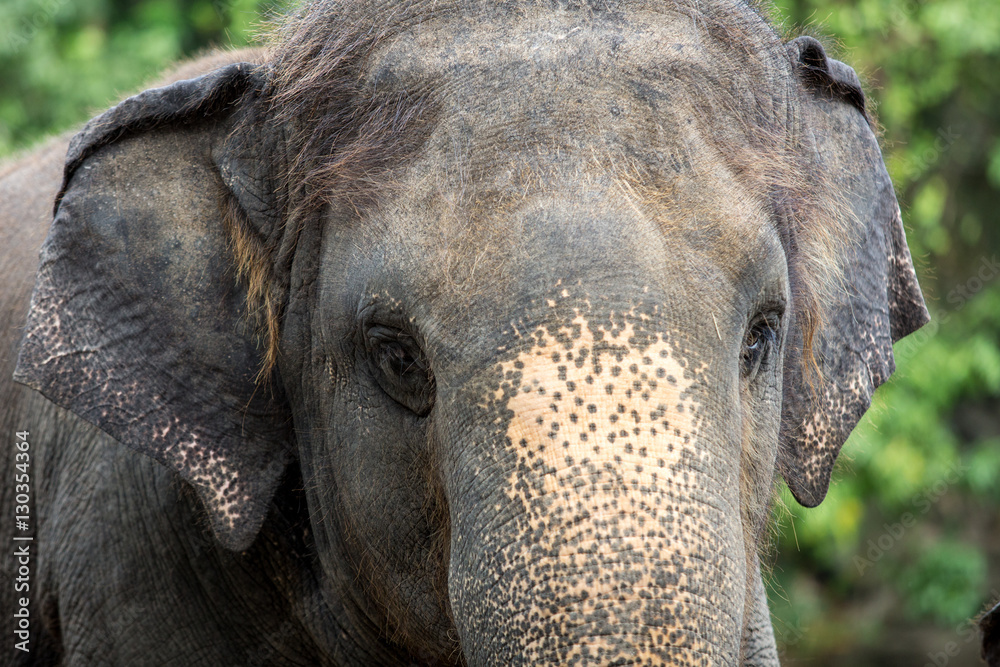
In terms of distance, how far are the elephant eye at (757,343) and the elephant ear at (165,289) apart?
39.1 inches

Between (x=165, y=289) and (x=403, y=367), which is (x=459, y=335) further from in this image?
(x=165, y=289)

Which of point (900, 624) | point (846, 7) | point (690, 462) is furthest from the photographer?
point (900, 624)

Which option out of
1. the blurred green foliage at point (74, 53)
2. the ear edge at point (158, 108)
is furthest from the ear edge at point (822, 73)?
the blurred green foliage at point (74, 53)

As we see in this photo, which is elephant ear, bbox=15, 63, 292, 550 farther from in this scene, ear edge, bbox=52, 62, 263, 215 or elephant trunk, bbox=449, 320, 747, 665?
elephant trunk, bbox=449, 320, 747, 665

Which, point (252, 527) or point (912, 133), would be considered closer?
point (252, 527)

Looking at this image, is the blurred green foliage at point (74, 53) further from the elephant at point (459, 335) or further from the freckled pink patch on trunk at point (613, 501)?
the freckled pink patch on trunk at point (613, 501)

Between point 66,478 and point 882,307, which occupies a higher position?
point 66,478

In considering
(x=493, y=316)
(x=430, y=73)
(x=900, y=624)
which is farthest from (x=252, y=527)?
(x=900, y=624)

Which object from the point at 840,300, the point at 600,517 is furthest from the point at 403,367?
the point at 840,300

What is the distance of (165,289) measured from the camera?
240 centimetres

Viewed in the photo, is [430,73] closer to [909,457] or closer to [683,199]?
[683,199]

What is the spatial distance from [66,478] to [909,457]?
17.7 ft

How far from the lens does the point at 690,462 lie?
1760 mm

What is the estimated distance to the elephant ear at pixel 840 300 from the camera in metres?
2.54
